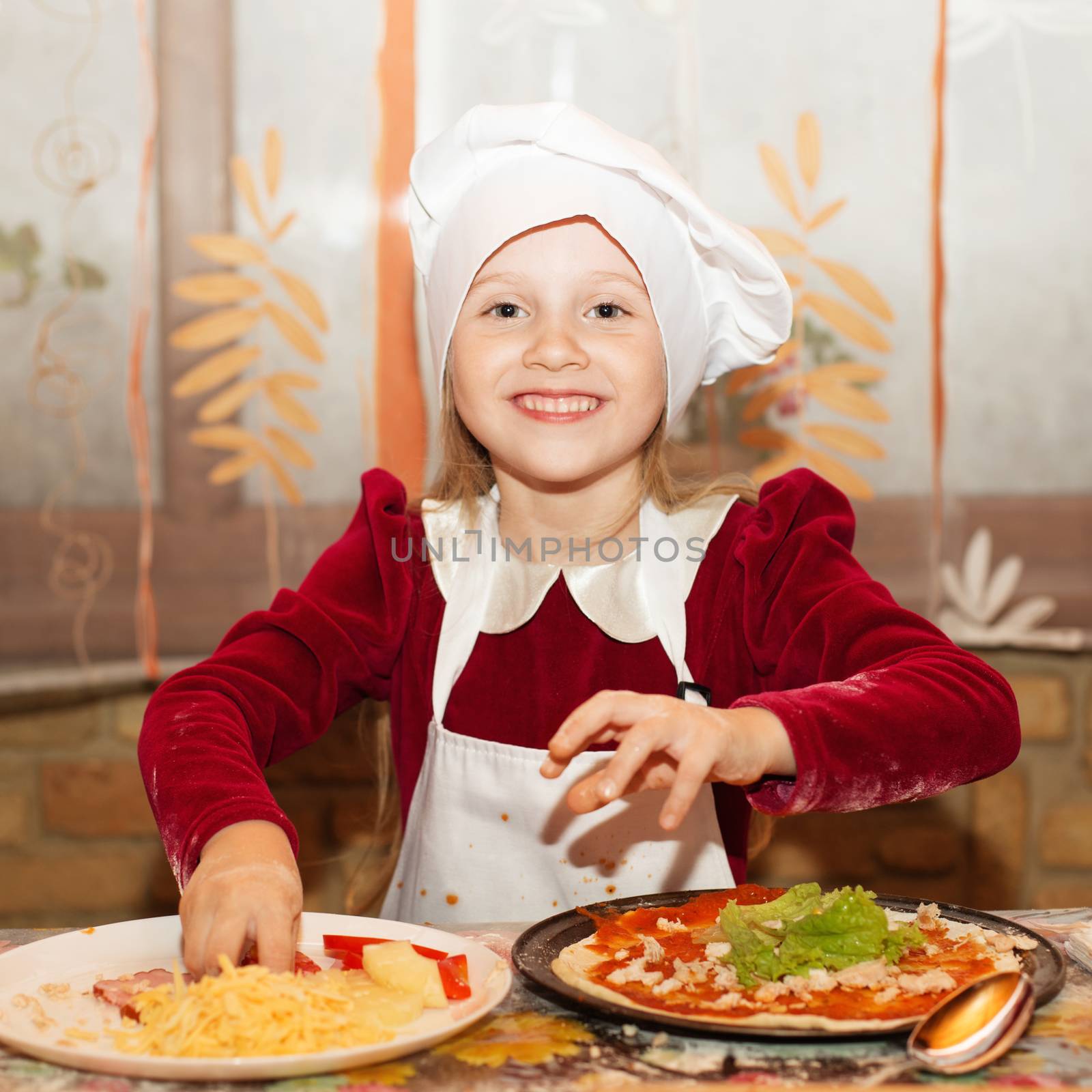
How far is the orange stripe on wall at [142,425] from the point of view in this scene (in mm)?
1659

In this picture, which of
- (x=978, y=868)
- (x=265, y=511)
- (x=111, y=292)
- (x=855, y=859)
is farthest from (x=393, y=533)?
(x=978, y=868)

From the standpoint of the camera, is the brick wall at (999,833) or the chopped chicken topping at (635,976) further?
the brick wall at (999,833)

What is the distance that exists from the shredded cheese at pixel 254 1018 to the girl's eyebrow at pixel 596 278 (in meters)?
0.70

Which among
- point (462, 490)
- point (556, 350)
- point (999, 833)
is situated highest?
point (556, 350)

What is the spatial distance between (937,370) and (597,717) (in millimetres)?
1173

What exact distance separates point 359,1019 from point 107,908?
49.1 inches

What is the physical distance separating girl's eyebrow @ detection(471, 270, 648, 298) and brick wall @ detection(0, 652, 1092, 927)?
0.70 m

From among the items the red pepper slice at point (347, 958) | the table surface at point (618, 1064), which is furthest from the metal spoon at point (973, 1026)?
the red pepper slice at point (347, 958)

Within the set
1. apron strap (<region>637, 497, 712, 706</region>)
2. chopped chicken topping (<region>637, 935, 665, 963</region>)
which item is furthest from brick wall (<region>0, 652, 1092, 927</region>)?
chopped chicken topping (<region>637, 935, 665, 963</region>)

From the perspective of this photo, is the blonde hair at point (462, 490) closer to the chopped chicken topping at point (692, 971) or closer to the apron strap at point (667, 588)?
the apron strap at point (667, 588)

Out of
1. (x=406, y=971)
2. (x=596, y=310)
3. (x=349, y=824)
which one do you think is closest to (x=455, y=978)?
(x=406, y=971)

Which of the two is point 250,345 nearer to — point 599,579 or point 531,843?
point 599,579

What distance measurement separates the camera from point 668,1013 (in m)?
0.65

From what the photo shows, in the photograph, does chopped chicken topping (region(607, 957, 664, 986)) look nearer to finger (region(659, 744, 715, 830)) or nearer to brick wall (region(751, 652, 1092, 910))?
finger (region(659, 744, 715, 830))
